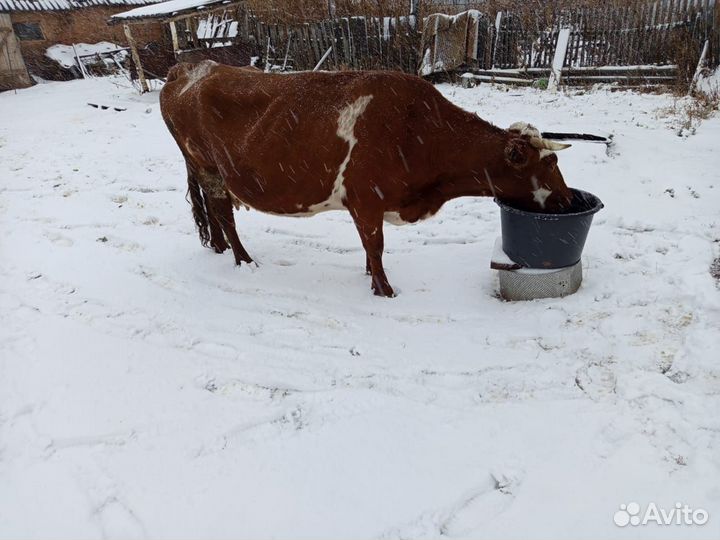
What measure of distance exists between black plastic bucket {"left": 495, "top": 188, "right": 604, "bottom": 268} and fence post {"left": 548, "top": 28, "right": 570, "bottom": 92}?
8.17 m

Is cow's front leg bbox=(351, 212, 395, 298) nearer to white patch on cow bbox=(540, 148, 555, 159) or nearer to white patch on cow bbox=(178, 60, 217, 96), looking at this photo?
white patch on cow bbox=(540, 148, 555, 159)

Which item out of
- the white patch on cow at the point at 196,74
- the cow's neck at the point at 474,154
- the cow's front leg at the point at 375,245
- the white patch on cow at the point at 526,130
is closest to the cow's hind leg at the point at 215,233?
the white patch on cow at the point at 196,74

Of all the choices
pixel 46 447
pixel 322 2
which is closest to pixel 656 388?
pixel 46 447

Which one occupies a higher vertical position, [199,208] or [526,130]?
[526,130]

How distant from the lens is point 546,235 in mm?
3133

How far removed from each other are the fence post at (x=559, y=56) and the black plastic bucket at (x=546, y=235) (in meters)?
8.17

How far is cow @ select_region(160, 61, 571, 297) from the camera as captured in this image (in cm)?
320

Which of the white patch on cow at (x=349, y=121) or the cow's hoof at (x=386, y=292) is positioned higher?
the white patch on cow at (x=349, y=121)

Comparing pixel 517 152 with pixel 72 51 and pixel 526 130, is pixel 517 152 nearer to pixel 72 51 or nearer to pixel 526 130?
pixel 526 130

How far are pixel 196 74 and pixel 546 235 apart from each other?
315cm

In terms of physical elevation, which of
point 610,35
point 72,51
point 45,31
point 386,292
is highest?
point 45,31

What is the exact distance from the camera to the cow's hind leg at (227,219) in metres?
4.20

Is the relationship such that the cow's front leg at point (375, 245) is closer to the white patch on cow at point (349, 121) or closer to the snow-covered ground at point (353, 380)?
the snow-covered ground at point (353, 380)

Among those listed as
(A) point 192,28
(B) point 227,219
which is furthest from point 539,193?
(A) point 192,28
